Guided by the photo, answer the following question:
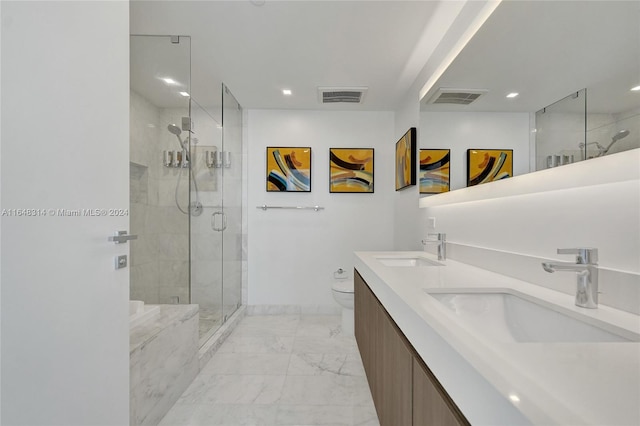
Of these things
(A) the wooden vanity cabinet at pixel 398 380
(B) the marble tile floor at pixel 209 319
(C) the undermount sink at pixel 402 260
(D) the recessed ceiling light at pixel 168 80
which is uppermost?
(D) the recessed ceiling light at pixel 168 80

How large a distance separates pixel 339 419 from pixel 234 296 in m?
1.86

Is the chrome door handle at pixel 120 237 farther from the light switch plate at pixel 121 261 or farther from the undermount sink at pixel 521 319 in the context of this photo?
the undermount sink at pixel 521 319

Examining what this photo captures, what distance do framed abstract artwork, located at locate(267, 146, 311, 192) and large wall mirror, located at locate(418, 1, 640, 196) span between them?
180 cm

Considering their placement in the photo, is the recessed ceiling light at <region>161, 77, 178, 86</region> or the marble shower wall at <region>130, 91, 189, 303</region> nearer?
the recessed ceiling light at <region>161, 77, 178, 86</region>

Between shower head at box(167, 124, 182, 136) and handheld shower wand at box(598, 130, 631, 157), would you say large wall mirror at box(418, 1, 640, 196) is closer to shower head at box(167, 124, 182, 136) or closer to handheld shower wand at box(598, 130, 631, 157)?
handheld shower wand at box(598, 130, 631, 157)

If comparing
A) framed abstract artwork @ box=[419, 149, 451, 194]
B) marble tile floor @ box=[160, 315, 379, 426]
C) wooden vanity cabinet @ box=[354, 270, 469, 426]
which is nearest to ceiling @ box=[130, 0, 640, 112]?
framed abstract artwork @ box=[419, 149, 451, 194]

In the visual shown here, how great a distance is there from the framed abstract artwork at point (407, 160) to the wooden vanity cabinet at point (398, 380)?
1.21 meters

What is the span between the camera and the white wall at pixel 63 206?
80cm

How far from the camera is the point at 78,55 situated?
0.95m

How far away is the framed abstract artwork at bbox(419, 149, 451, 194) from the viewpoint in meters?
1.85

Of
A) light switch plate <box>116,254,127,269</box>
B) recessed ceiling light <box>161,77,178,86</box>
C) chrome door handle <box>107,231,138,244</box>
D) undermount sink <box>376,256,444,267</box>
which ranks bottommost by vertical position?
undermount sink <box>376,256,444,267</box>

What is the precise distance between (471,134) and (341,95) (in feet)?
5.28

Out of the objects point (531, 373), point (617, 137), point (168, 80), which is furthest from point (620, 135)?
point (168, 80)

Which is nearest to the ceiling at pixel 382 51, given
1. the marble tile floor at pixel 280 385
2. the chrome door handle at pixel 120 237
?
the chrome door handle at pixel 120 237
